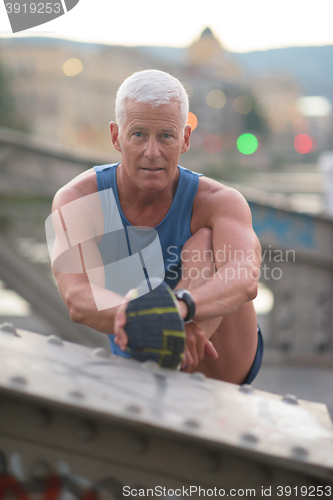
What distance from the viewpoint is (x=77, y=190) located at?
225 centimetres

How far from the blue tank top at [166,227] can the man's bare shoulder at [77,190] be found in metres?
Answer: 0.03

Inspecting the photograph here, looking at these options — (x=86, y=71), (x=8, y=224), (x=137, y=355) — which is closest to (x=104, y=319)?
(x=137, y=355)

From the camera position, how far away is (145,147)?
79.6 inches

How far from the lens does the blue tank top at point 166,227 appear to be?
2.24 metres

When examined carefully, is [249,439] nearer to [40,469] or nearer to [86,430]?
[86,430]

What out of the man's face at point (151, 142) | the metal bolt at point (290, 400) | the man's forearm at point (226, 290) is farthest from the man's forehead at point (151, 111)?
the metal bolt at point (290, 400)

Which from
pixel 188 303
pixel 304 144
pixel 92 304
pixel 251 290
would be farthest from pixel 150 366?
pixel 304 144

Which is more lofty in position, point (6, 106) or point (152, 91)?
point (152, 91)

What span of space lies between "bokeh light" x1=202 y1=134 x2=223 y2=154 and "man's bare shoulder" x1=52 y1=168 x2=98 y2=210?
6700cm

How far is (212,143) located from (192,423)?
7094 centimetres

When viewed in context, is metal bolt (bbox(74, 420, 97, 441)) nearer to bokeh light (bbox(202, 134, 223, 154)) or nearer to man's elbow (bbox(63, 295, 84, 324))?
man's elbow (bbox(63, 295, 84, 324))

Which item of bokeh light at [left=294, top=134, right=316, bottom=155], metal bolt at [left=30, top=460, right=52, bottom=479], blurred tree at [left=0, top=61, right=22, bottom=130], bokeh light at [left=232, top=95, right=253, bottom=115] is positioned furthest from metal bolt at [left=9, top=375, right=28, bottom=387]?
bokeh light at [left=294, top=134, right=316, bottom=155]

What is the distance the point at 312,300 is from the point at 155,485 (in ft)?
13.0

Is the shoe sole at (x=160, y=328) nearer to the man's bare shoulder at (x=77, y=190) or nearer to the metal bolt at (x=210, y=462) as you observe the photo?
the metal bolt at (x=210, y=462)
